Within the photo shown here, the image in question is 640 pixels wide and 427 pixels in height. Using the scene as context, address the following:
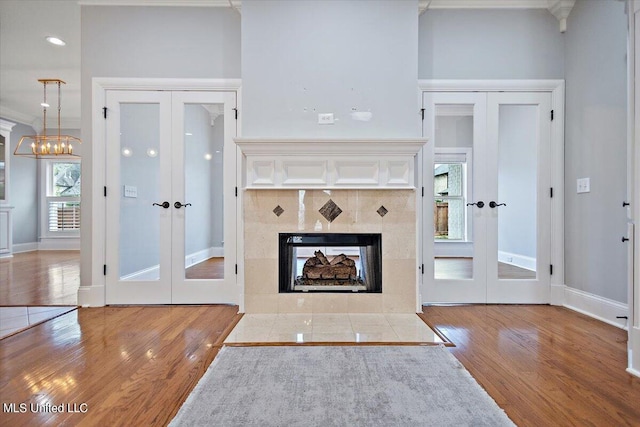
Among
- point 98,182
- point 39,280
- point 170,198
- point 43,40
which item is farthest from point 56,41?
point 39,280

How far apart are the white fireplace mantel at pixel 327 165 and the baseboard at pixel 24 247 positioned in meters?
7.06

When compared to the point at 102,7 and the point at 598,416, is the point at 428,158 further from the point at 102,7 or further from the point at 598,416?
the point at 102,7

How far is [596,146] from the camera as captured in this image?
2.78m

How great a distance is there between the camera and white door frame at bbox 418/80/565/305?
3123 millimetres

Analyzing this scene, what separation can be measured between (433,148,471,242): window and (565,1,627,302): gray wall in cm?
89

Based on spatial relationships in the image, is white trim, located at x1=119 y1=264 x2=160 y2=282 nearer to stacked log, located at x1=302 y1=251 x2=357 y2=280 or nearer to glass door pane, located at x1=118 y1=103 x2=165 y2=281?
glass door pane, located at x1=118 y1=103 x2=165 y2=281

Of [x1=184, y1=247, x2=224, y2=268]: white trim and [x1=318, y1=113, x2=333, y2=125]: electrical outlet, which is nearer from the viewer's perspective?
[x1=318, y1=113, x2=333, y2=125]: electrical outlet

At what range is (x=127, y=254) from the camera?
3.19 meters

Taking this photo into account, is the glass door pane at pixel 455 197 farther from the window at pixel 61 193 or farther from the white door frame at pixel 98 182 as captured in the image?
the window at pixel 61 193

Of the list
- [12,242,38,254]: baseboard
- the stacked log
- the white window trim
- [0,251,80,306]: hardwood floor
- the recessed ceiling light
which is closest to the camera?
the stacked log

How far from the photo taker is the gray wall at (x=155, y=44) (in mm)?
3100

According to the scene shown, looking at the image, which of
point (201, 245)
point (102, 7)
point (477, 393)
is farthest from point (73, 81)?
point (477, 393)

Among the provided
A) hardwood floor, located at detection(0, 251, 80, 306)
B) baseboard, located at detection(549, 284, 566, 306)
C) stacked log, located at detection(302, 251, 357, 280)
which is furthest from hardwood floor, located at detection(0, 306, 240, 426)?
baseboard, located at detection(549, 284, 566, 306)

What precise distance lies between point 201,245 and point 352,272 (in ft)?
4.63
